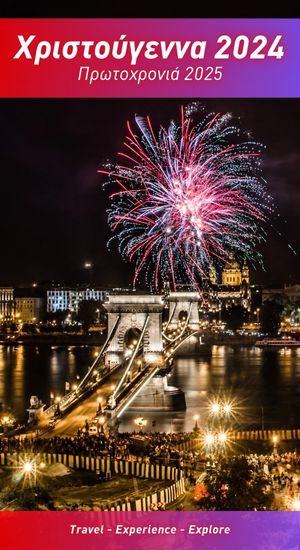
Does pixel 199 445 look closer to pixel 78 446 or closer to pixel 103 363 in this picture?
pixel 78 446

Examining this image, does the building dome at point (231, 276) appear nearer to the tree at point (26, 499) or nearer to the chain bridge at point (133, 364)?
the chain bridge at point (133, 364)

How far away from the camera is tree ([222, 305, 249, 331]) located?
6800 centimetres

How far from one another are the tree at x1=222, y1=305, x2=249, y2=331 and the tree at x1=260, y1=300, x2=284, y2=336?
3157mm

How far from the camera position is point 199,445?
50.3ft

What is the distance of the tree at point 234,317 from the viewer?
6800cm

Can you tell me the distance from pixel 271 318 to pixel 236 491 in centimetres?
5232

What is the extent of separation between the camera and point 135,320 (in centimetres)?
2645

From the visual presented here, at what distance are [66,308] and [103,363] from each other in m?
63.4

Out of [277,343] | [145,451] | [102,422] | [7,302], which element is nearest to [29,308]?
[7,302]

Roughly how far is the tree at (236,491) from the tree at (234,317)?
5743 centimetres

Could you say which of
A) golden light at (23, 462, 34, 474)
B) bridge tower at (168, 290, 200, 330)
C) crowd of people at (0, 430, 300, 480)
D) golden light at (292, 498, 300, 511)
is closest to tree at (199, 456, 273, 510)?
golden light at (292, 498, 300, 511)

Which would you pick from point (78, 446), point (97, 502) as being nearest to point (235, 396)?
point (78, 446)

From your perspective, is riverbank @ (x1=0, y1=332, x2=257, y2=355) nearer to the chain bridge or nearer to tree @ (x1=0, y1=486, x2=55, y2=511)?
the chain bridge

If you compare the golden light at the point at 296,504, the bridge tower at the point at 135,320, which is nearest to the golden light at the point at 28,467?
the golden light at the point at 296,504
